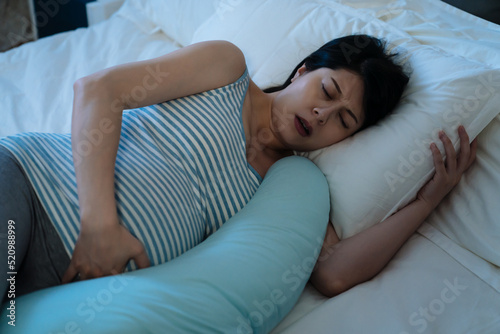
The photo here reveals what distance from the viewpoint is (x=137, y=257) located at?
2.41ft

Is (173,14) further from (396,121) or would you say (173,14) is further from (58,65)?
(396,121)

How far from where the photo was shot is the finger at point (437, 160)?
0.95 meters

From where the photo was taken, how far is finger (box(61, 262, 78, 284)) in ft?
2.31

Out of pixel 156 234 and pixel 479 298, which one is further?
pixel 479 298

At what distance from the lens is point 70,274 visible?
0.71 meters

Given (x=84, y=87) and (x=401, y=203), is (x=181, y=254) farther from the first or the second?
(x=401, y=203)

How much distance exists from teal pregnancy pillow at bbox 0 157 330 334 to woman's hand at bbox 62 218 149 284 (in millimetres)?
49

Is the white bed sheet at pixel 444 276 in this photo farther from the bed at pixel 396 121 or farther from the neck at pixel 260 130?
the neck at pixel 260 130

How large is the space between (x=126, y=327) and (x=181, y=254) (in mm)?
205

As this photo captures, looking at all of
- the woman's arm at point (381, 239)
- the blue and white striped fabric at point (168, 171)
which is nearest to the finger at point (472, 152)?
the woman's arm at point (381, 239)

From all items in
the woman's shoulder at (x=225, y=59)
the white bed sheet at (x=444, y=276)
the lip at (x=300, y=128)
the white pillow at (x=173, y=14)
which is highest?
the woman's shoulder at (x=225, y=59)

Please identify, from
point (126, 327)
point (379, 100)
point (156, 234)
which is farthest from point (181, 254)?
point (379, 100)

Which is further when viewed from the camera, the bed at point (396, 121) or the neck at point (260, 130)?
the neck at point (260, 130)

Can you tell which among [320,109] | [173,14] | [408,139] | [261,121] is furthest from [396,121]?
[173,14]
